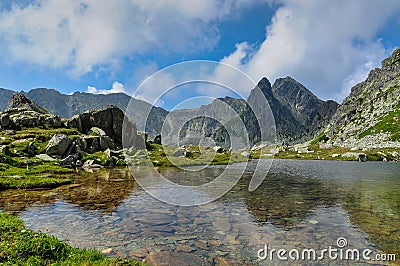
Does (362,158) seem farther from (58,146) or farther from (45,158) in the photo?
(45,158)

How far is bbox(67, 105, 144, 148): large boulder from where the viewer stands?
98938mm

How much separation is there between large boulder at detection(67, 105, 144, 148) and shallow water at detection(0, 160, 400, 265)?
74.7 m

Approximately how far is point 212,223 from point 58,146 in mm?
59747

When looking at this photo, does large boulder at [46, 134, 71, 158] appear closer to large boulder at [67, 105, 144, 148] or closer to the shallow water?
large boulder at [67, 105, 144, 148]

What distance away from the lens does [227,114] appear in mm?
31562

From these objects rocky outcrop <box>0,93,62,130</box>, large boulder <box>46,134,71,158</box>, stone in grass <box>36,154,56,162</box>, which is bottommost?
stone in grass <box>36,154,56,162</box>

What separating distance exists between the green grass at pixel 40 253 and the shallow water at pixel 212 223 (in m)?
2.38

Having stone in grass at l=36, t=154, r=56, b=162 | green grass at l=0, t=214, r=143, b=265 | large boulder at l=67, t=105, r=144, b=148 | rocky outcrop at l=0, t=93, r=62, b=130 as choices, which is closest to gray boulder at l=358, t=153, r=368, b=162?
large boulder at l=67, t=105, r=144, b=148

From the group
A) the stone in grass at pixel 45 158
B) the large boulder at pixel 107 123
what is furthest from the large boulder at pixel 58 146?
the large boulder at pixel 107 123

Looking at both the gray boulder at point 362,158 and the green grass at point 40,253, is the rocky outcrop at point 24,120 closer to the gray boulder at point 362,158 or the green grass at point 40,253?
the green grass at point 40,253

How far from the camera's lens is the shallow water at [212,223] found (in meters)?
14.5

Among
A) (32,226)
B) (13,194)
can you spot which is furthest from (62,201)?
(32,226)

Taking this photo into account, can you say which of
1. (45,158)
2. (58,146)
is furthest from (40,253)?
(58,146)

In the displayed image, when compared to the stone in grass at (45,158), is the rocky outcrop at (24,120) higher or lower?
higher
